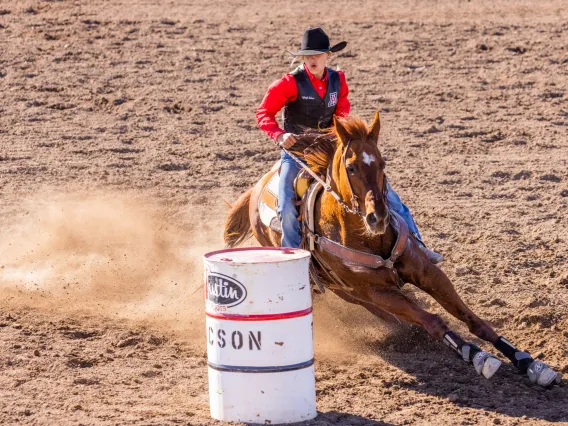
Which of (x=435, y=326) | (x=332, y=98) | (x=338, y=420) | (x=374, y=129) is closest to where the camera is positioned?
(x=338, y=420)

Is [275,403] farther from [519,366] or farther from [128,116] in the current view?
[128,116]

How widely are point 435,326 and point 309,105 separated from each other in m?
1.94

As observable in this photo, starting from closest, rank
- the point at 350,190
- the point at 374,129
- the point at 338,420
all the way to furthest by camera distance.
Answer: the point at 338,420, the point at 350,190, the point at 374,129

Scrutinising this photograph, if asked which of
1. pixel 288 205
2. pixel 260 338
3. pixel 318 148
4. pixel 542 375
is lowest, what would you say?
pixel 542 375

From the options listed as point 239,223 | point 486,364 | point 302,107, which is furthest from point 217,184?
point 486,364

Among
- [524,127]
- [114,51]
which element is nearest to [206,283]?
[524,127]

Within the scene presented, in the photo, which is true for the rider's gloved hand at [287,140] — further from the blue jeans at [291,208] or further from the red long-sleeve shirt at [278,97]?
the blue jeans at [291,208]

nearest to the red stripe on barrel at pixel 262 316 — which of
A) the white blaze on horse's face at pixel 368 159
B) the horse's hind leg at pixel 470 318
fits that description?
the white blaze on horse's face at pixel 368 159

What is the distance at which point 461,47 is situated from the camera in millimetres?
15680

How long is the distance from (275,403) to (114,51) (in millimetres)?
10543

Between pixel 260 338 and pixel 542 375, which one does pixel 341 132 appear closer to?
pixel 260 338

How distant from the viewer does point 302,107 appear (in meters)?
7.96

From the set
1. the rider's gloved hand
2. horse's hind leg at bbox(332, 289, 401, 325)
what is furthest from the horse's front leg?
the rider's gloved hand

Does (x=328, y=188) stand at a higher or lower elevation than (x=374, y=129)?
lower
